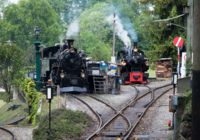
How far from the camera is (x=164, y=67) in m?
38.8

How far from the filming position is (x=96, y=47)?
2598 inches

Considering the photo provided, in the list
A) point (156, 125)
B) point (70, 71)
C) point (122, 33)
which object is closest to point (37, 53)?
point (70, 71)

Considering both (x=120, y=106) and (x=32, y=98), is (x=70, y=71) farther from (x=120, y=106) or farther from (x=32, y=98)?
(x=120, y=106)

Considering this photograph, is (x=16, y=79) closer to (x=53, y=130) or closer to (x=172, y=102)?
(x=53, y=130)

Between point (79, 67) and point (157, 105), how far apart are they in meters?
8.45

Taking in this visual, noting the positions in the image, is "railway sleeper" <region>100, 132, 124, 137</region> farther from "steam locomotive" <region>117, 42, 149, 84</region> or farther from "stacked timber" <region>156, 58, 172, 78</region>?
"stacked timber" <region>156, 58, 172, 78</region>

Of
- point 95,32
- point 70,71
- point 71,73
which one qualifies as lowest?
point 71,73

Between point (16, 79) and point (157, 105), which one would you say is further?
point (16, 79)

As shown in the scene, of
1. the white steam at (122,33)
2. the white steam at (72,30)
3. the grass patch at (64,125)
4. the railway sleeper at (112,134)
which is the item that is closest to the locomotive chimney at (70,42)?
the white steam at (72,30)

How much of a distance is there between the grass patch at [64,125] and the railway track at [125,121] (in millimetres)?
779

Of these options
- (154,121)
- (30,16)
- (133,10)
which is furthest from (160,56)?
(133,10)

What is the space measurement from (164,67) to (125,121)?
73.2 ft

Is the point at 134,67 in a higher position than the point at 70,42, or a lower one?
lower

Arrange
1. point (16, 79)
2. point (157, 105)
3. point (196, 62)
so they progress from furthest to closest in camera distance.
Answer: point (16, 79)
point (157, 105)
point (196, 62)
